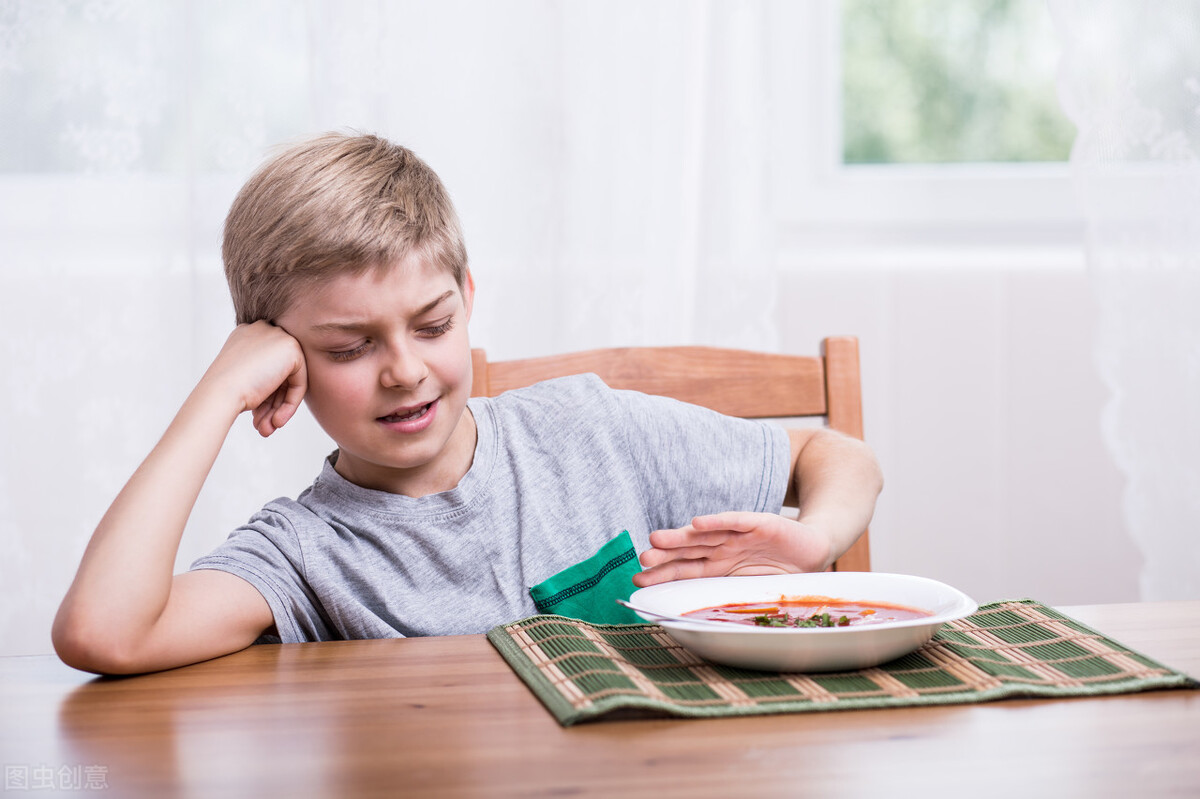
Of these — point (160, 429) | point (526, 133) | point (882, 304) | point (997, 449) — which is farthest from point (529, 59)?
point (997, 449)

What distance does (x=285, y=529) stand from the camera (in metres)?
0.99

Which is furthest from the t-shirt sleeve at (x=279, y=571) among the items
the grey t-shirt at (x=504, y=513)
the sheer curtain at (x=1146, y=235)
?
the sheer curtain at (x=1146, y=235)

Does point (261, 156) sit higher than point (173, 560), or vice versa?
point (261, 156)

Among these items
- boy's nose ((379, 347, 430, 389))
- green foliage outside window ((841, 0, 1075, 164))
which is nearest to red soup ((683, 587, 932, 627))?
boy's nose ((379, 347, 430, 389))

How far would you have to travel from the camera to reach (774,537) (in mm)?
897

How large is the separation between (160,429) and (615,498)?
98cm

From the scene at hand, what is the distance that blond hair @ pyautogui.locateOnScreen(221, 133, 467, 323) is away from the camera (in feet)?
3.08

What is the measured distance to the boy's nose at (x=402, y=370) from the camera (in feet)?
3.05

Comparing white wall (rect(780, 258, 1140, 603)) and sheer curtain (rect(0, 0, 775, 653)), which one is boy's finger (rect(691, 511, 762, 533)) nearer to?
sheer curtain (rect(0, 0, 775, 653))

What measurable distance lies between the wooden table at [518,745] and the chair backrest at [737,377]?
1.85 feet

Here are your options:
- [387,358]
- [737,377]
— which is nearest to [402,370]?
[387,358]

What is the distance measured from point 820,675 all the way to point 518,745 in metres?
0.21

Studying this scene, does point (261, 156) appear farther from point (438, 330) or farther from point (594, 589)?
point (594, 589)

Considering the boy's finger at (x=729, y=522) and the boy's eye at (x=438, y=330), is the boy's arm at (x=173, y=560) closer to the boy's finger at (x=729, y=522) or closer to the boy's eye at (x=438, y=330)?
the boy's eye at (x=438, y=330)
